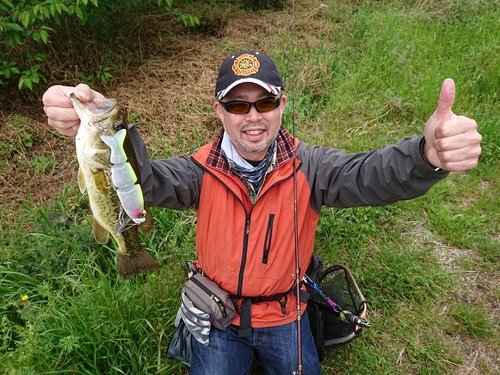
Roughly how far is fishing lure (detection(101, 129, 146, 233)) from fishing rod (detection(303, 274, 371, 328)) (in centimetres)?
152

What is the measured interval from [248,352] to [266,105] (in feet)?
5.52

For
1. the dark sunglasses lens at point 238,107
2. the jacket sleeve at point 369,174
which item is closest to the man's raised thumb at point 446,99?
the jacket sleeve at point 369,174

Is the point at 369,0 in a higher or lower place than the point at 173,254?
higher

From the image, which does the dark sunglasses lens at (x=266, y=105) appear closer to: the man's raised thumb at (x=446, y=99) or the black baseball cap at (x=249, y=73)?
the black baseball cap at (x=249, y=73)

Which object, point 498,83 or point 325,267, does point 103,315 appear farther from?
point 498,83

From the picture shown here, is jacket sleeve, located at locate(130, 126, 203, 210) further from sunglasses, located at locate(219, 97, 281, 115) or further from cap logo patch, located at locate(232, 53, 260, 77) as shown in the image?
cap logo patch, located at locate(232, 53, 260, 77)

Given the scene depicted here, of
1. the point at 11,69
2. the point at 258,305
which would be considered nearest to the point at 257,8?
the point at 11,69

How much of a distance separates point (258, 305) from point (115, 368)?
1.06 metres

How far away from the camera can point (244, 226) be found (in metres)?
2.23

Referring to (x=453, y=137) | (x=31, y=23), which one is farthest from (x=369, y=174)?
(x=31, y=23)

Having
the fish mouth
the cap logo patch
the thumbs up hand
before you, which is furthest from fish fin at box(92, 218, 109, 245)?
the thumbs up hand

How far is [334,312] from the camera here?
103 inches

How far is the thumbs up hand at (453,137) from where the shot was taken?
1489 mm

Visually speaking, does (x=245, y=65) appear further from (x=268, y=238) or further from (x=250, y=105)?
(x=268, y=238)
